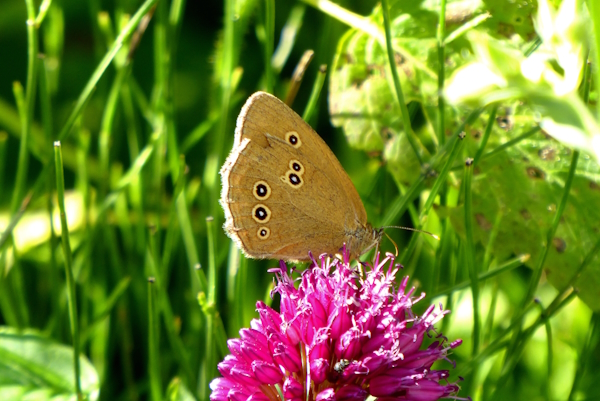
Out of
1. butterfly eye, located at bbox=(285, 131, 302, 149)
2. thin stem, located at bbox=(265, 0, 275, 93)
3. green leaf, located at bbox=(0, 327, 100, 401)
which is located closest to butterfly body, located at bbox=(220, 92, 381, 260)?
butterfly eye, located at bbox=(285, 131, 302, 149)

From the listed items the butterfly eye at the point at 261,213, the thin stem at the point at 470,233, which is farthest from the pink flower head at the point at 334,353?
the butterfly eye at the point at 261,213

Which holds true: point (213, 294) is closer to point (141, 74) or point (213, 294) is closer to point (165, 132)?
point (165, 132)

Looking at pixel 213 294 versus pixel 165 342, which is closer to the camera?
pixel 213 294

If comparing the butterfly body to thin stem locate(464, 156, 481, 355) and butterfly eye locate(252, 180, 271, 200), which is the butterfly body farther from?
thin stem locate(464, 156, 481, 355)

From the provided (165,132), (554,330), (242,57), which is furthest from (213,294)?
(242,57)

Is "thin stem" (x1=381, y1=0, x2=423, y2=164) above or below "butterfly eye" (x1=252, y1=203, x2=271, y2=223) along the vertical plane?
above

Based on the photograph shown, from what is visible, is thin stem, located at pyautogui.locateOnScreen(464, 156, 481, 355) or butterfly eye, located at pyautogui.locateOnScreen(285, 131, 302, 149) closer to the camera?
thin stem, located at pyautogui.locateOnScreen(464, 156, 481, 355)

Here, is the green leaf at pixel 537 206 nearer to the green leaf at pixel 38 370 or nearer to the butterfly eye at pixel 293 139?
the butterfly eye at pixel 293 139
